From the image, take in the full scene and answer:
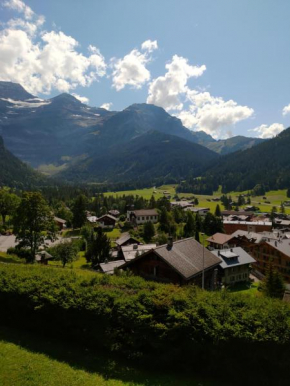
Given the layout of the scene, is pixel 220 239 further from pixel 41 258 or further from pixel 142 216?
pixel 41 258

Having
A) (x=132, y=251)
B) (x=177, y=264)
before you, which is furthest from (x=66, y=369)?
(x=132, y=251)

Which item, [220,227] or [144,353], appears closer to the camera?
[144,353]

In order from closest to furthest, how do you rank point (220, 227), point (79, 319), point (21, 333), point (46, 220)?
point (79, 319) < point (21, 333) < point (46, 220) < point (220, 227)

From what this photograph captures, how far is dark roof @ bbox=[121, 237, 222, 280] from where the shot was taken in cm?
3031

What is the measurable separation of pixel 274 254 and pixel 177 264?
57282 mm

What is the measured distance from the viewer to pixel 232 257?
65.8 meters

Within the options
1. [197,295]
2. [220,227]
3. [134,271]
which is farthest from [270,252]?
[197,295]

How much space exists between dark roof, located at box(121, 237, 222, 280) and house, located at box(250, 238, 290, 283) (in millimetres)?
47811

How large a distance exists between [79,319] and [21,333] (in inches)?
160

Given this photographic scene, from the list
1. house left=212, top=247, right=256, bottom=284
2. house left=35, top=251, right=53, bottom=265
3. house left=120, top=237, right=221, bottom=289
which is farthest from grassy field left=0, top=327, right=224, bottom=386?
house left=212, top=247, right=256, bottom=284

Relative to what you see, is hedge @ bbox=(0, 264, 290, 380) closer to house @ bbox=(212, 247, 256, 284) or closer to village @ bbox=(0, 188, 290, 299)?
village @ bbox=(0, 188, 290, 299)

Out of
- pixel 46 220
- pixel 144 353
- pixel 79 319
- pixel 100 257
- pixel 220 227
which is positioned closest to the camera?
pixel 144 353

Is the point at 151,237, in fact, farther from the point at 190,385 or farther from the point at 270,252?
the point at 190,385

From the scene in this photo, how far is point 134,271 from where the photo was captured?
35.3 meters
